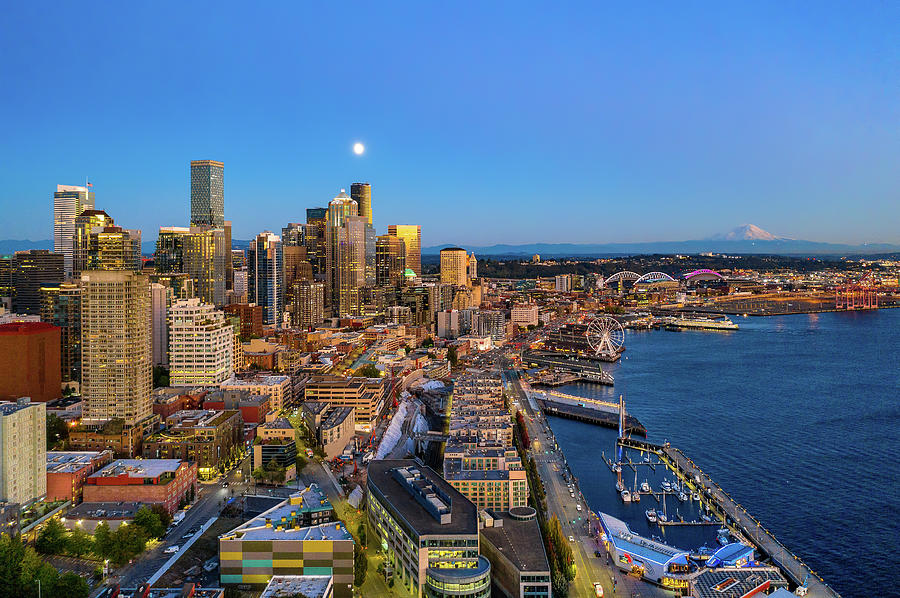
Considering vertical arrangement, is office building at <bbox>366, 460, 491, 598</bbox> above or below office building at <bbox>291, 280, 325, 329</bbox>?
below

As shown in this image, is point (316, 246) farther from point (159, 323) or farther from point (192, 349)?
point (192, 349)

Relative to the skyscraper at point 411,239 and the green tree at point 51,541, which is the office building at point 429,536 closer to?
the green tree at point 51,541

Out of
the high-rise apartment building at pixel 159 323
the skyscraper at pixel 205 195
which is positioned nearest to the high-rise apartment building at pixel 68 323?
the high-rise apartment building at pixel 159 323

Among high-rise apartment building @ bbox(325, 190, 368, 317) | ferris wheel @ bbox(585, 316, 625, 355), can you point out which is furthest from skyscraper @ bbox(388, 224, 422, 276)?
ferris wheel @ bbox(585, 316, 625, 355)

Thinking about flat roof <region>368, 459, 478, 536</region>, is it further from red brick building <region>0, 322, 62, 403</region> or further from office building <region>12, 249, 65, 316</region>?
office building <region>12, 249, 65, 316</region>

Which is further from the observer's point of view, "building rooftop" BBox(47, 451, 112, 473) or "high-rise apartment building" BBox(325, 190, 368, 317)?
"high-rise apartment building" BBox(325, 190, 368, 317)

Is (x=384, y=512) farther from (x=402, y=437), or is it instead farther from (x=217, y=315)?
(x=217, y=315)
